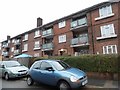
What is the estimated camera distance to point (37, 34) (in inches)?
1292

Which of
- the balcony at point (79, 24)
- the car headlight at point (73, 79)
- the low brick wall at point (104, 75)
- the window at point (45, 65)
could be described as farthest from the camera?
the balcony at point (79, 24)

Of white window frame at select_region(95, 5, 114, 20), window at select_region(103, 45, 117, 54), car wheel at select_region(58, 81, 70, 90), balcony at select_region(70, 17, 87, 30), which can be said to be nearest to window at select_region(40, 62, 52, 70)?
car wheel at select_region(58, 81, 70, 90)

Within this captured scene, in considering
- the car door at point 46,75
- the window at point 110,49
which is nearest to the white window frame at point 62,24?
the window at point 110,49

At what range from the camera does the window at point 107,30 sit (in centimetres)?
1923

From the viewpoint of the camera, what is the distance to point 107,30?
1977 cm

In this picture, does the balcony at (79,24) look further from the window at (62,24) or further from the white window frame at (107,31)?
the white window frame at (107,31)

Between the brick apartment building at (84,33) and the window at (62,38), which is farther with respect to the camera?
the window at (62,38)

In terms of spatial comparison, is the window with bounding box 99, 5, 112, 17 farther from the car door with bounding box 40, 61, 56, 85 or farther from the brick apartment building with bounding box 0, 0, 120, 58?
the car door with bounding box 40, 61, 56, 85

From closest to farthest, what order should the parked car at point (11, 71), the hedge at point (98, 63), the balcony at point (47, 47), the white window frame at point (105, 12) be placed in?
the hedge at point (98, 63) < the parked car at point (11, 71) < the white window frame at point (105, 12) < the balcony at point (47, 47)

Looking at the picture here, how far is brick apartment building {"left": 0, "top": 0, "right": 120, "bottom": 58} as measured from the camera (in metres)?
19.2

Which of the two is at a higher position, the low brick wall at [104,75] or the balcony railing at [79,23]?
the balcony railing at [79,23]

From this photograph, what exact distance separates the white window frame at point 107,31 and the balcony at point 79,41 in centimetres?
217

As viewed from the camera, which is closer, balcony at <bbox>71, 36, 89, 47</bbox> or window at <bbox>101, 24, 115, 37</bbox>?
window at <bbox>101, 24, 115, 37</bbox>

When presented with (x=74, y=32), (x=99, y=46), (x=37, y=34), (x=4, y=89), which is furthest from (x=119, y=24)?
(x=37, y=34)
